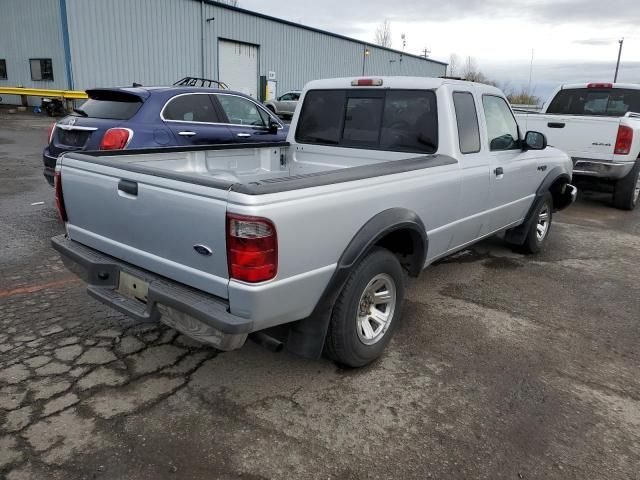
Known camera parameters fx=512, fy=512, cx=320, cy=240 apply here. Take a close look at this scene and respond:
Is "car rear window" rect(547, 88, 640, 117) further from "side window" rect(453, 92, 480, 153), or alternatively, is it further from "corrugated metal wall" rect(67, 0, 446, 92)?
"corrugated metal wall" rect(67, 0, 446, 92)

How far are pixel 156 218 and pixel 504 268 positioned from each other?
13.2 ft

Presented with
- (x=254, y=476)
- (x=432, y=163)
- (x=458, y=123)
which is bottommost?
(x=254, y=476)

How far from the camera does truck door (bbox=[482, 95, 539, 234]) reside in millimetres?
4535

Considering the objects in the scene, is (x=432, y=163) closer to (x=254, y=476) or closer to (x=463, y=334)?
(x=463, y=334)

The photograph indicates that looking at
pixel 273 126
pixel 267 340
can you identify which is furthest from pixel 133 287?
pixel 273 126

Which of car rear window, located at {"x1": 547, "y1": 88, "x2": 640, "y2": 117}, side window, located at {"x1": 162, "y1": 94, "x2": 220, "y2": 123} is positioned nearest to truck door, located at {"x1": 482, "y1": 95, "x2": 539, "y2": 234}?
side window, located at {"x1": 162, "y1": 94, "x2": 220, "y2": 123}

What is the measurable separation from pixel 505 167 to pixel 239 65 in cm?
2435

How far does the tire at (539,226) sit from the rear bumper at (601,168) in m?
2.51

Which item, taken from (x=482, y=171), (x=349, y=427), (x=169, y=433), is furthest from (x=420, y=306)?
(x=169, y=433)

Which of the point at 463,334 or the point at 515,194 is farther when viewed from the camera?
the point at 515,194

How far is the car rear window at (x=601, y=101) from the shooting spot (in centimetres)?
905

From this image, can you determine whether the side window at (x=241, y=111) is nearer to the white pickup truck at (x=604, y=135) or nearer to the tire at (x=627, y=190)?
the white pickup truck at (x=604, y=135)

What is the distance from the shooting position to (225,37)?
25.6m

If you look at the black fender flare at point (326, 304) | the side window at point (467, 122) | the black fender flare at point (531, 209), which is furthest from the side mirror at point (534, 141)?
the black fender flare at point (326, 304)
